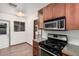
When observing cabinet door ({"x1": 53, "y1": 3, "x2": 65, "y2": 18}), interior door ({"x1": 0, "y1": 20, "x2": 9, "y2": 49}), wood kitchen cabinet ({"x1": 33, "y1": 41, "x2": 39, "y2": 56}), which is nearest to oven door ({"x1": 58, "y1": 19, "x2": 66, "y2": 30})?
cabinet door ({"x1": 53, "y1": 3, "x2": 65, "y2": 18})

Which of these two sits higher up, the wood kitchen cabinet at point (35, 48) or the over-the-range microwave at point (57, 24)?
the over-the-range microwave at point (57, 24)

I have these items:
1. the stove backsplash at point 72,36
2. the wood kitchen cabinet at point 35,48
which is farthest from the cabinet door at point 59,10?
the wood kitchen cabinet at point 35,48

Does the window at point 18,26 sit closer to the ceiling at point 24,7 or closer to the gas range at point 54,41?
the ceiling at point 24,7

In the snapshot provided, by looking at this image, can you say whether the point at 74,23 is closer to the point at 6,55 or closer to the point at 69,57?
the point at 69,57

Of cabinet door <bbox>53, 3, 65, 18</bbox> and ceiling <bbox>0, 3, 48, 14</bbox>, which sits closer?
ceiling <bbox>0, 3, 48, 14</bbox>

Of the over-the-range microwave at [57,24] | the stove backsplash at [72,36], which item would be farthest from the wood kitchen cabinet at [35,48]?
the over-the-range microwave at [57,24]

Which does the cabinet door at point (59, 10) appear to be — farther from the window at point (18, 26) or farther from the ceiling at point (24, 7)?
the window at point (18, 26)

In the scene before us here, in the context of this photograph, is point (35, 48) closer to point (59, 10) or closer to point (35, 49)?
point (35, 49)

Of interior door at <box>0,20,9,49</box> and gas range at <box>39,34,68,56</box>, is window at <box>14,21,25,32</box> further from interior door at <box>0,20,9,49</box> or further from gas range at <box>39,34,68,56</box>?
gas range at <box>39,34,68,56</box>

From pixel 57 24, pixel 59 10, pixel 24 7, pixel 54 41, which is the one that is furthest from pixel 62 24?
pixel 24 7

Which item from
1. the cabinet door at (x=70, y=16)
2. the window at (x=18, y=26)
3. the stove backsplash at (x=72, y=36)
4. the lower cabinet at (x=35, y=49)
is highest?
the cabinet door at (x=70, y=16)

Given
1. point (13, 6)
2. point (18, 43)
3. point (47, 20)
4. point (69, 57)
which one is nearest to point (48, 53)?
point (69, 57)

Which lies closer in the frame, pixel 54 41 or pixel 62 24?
pixel 62 24

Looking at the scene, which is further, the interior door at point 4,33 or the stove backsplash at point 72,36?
the stove backsplash at point 72,36
